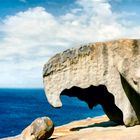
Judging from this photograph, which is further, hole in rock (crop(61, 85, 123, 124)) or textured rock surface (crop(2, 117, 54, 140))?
hole in rock (crop(61, 85, 123, 124))

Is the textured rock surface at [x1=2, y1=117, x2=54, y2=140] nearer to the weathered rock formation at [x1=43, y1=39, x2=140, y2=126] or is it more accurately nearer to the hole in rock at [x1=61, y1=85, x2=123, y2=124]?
the weathered rock formation at [x1=43, y1=39, x2=140, y2=126]

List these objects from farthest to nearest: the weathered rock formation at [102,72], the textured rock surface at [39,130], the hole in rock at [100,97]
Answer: the hole in rock at [100,97] → the weathered rock formation at [102,72] → the textured rock surface at [39,130]

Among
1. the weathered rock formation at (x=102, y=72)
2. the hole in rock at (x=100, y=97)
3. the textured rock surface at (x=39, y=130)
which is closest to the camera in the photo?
the textured rock surface at (x=39, y=130)

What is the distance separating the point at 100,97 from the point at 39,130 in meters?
6.59

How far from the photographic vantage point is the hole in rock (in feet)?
91.4

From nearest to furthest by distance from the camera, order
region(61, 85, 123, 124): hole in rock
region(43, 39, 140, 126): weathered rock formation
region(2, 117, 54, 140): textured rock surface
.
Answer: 1. region(2, 117, 54, 140): textured rock surface
2. region(43, 39, 140, 126): weathered rock formation
3. region(61, 85, 123, 124): hole in rock

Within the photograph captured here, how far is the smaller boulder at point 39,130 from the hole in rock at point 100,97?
3.11 m

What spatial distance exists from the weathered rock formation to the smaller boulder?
5.20ft

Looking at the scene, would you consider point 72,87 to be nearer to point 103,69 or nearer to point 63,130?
point 103,69

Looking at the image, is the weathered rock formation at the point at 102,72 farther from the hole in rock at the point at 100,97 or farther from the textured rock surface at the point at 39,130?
the textured rock surface at the point at 39,130

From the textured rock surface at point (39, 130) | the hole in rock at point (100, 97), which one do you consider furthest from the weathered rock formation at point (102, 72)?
the textured rock surface at point (39, 130)

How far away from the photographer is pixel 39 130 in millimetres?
24359

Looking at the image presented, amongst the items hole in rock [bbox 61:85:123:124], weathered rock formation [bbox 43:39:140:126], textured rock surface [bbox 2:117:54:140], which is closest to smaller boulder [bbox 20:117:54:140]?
textured rock surface [bbox 2:117:54:140]

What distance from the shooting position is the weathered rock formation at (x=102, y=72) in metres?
24.7
